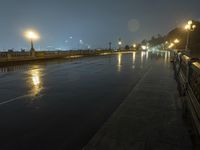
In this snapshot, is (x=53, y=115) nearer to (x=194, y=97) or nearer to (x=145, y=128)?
(x=145, y=128)

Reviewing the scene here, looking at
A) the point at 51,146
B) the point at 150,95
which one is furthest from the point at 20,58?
the point at 51,146

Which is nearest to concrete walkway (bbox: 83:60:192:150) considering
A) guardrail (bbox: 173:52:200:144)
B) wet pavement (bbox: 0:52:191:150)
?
guardrail (bbox: 173:52:200:144)

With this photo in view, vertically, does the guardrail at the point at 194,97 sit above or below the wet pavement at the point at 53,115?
above

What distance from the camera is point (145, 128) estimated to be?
202 inches

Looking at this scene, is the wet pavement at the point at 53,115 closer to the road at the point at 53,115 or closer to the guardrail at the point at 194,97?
the road at the point at 53,115

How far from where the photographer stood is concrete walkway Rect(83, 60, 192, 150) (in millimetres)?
4289

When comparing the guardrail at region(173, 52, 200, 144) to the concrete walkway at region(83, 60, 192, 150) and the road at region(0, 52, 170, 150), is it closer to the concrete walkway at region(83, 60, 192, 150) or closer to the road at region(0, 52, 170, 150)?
the concrete walkway at region(83, 60, 192, 150)

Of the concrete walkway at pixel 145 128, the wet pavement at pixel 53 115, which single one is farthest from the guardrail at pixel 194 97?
the wet pavement at pixel 53 115

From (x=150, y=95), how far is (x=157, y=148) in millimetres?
4433

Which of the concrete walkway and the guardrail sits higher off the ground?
the guardrail

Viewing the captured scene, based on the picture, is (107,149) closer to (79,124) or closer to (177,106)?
(79,124)

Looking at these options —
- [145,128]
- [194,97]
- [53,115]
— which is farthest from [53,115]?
[194,97]

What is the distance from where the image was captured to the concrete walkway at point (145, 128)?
4.29 m

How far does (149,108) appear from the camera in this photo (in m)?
6.68
